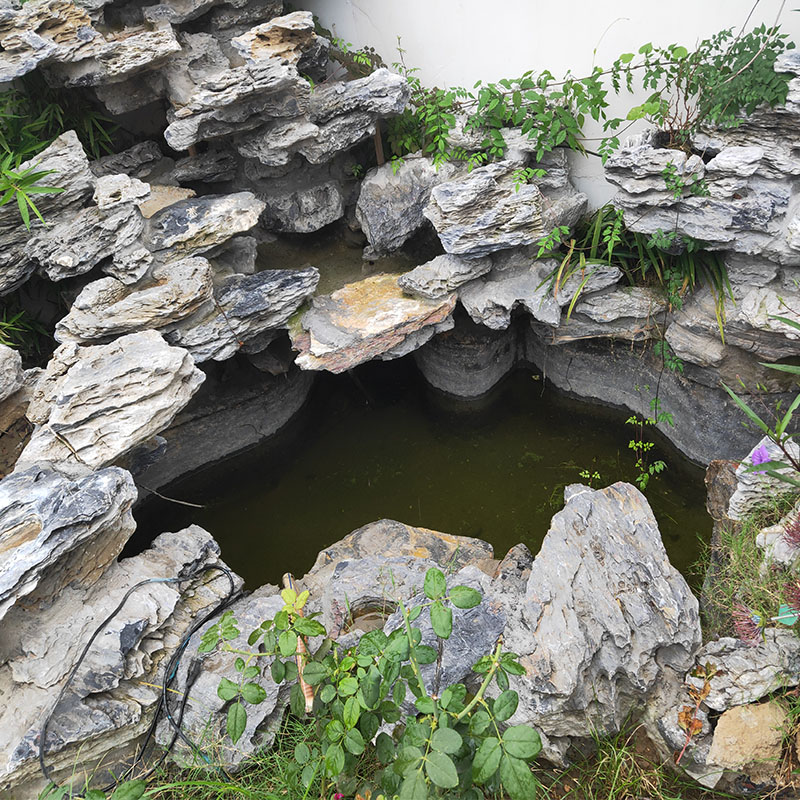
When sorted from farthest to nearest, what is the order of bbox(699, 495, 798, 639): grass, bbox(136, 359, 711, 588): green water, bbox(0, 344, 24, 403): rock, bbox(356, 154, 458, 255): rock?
bbox(356, 154, 458, 255): rock < bbox(136, 359, 711, 588): green water < bbox(0, 344, 24, 403): rock < bbox(699, 495, 798, 639): grass

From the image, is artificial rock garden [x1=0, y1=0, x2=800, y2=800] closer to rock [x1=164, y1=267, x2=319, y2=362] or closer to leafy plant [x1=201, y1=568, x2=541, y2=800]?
rock [x1=164, y1=267, x2=319, y2=362]

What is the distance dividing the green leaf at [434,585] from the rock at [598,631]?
0.90 metres

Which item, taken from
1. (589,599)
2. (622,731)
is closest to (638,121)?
(589,599)

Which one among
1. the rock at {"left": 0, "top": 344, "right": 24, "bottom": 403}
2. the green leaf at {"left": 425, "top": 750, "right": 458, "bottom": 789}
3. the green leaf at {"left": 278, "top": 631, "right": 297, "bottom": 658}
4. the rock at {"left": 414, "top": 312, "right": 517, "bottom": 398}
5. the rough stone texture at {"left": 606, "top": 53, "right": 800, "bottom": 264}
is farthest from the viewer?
the rock at {"left": 414, "top": 312, "right": 517, "bottom": 398}

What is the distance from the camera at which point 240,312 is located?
13.6 feet

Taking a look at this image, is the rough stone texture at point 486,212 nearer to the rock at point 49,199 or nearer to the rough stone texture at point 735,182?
the rough stone texture at point 735,182

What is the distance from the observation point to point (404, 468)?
4.74 m

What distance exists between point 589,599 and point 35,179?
3686mm

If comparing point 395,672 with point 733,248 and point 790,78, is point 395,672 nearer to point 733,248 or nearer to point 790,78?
point 733,248

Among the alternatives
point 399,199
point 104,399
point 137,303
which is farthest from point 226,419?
point 399,199

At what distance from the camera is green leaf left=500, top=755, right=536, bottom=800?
5.28 ft

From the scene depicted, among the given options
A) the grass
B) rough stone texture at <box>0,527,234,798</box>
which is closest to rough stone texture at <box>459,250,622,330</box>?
the grass

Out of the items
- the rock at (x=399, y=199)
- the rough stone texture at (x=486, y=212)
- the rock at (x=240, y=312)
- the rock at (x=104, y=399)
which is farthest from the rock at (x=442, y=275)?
the rock at (x=104, y=399)

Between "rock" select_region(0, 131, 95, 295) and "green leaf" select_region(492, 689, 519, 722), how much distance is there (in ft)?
12.0
